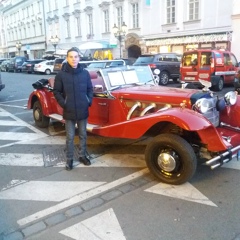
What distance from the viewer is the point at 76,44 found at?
36906mm

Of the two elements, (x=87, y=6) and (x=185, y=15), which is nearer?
(x=185, y=15)

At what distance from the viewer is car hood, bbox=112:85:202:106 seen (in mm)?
4387

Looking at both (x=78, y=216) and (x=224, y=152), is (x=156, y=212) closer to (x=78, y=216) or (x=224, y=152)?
(x=78, y=216)

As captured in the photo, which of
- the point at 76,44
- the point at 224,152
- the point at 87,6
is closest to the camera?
the point at 224,152

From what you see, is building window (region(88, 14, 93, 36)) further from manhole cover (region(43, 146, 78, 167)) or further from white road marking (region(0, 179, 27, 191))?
white road marking (region(0, 179, 27, 191))

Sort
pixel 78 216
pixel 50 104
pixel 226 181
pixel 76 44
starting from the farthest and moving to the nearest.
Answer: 1. pixel 76 44
2. pixel 50 104
3. pixel 226 181
4. pixel 78 216

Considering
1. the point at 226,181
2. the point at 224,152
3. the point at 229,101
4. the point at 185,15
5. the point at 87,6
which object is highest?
the point at 87,6

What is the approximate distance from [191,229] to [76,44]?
118 feet

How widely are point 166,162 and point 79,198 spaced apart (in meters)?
1.27

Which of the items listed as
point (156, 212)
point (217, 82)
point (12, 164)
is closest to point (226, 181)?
point (156, 212)

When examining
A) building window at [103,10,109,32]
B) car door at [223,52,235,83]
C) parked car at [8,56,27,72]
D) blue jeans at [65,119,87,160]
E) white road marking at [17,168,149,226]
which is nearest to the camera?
white road marking at [17,168,149,226]

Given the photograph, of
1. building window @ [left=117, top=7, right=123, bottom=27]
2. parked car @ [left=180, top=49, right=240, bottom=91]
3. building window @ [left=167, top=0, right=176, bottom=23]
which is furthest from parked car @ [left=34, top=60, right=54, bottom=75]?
parked car @ [left=180, top=49, right=240, bottom=91]

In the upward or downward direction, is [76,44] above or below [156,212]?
above

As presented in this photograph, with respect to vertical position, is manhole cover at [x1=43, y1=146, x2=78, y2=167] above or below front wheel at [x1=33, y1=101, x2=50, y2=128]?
below
